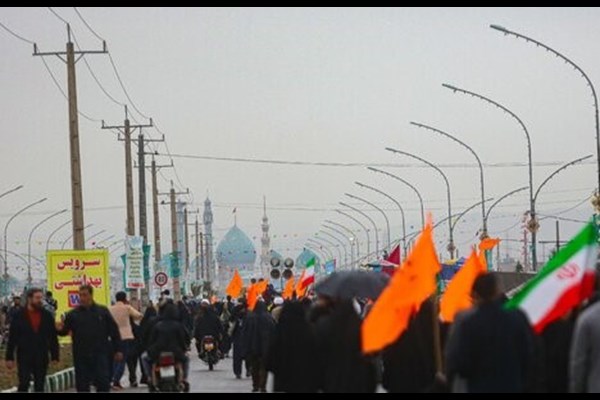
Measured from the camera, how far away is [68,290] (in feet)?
124

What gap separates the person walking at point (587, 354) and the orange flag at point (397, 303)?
142cm

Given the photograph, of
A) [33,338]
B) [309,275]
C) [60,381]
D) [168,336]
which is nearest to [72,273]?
[309,275]

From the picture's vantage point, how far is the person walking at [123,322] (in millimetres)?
27422

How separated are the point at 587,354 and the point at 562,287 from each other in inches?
49.4

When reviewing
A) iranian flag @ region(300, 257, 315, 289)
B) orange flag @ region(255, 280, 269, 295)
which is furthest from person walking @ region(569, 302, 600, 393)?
iranian flag @ region(300, 257, 315, 289)

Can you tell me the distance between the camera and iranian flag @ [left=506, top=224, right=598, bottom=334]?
14.3m

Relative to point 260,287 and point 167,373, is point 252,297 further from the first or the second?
point 167,373

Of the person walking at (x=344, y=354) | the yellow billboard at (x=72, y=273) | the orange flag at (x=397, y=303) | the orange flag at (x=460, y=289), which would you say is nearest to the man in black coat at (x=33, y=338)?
the orange flag at (x=460, y=289)

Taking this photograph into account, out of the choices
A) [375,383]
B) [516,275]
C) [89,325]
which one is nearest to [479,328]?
[375,383]

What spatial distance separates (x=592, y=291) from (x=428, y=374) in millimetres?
1591

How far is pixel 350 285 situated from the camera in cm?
1648

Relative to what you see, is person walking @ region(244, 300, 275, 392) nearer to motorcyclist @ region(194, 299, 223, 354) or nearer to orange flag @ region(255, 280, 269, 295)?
orange flag @ region(255, 280, 269, 295)

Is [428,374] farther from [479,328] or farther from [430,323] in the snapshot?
[479,328]

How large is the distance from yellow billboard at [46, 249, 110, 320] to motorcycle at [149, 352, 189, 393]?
14.1 m
